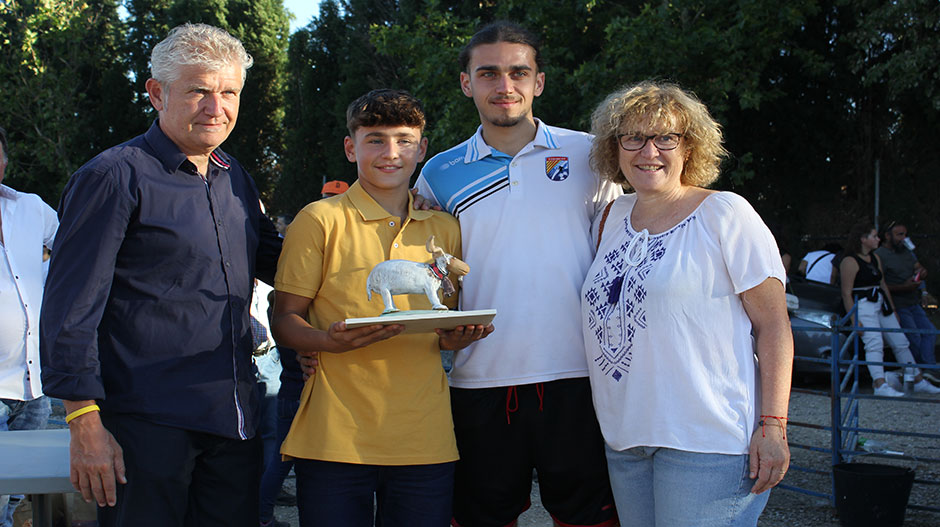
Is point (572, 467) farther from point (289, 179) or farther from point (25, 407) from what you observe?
point (289, 179)

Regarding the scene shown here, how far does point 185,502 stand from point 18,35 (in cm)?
2692

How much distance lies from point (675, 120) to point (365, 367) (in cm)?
149

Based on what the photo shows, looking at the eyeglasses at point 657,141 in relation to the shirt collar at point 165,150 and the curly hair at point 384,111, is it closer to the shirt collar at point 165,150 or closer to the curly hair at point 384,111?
the curly hair at point 384,111

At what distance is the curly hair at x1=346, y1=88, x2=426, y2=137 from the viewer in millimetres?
2936

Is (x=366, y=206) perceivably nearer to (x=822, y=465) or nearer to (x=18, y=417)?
(x=18, y=417)

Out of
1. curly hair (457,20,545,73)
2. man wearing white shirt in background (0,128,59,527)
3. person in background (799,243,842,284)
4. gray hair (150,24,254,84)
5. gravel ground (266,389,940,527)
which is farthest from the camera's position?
person in background (799,243,842,284)

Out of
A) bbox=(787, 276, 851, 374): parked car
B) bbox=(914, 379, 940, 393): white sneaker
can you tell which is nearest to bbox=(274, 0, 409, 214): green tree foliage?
bbox=(787, 276, 851, 374): parked car

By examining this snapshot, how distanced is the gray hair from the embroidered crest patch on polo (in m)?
1.32

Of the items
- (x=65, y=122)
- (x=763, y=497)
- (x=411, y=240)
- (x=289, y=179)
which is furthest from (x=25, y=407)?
(x=65, y=122)

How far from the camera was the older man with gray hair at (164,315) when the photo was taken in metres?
2.41

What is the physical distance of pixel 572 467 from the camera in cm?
308

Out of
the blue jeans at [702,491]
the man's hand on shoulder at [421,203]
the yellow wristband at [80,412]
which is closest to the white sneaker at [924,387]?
the blue jeans at [702,491]

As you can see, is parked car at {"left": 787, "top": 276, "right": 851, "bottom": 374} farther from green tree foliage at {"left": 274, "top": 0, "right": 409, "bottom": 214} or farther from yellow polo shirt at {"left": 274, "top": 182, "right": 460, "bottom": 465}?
green tree foliage at {"left": 274, "top": 0, "right": 409, "bottom": 214}

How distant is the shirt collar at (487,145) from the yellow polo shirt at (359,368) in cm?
62
